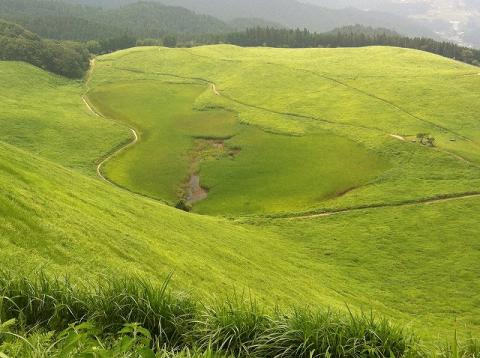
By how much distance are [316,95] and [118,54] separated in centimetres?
7831

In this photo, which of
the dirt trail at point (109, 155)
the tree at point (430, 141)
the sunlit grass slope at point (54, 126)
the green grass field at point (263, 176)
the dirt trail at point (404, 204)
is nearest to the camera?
the green grass field at point (263, 176)

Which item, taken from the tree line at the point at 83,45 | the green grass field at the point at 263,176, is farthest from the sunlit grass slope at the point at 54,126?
the tree line at the point at 83,45

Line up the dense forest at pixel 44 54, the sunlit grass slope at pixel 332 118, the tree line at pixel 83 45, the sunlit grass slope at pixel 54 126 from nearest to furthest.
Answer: the sunlit grass slope at pixel 332 118 < the sunlit grass slope at pixel 54 126 < the dense forest at pixel 44 54 < the tree line at pixel 83 45

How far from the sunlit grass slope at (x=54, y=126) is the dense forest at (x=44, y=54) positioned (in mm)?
18247

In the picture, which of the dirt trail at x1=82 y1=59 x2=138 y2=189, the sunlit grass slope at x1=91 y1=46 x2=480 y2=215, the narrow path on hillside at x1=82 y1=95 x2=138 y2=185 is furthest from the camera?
the dirt trail at x1=82 y1=59 x2=138 y2=189

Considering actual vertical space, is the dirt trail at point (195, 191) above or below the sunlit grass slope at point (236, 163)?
below

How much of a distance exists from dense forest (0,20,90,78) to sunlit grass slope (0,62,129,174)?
59.9 feet

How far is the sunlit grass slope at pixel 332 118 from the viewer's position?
64188mm

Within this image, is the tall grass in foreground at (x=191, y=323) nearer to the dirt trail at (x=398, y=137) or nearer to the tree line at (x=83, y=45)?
the dirt trail at (x=398, y=137)

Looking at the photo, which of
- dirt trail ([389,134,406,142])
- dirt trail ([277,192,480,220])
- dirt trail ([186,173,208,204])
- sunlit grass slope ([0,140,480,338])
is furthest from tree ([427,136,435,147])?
dirt trail ([186,173,208,204])

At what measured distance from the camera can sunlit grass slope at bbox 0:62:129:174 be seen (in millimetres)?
74375

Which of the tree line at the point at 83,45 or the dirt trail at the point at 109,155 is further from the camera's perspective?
the tree line at the point at 83,45

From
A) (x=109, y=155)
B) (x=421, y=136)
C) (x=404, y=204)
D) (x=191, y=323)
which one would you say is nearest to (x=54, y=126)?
(x=109, y=155)

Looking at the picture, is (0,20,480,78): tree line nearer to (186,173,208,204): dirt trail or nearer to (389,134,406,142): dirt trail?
(186,173,208,204): dirt trail
